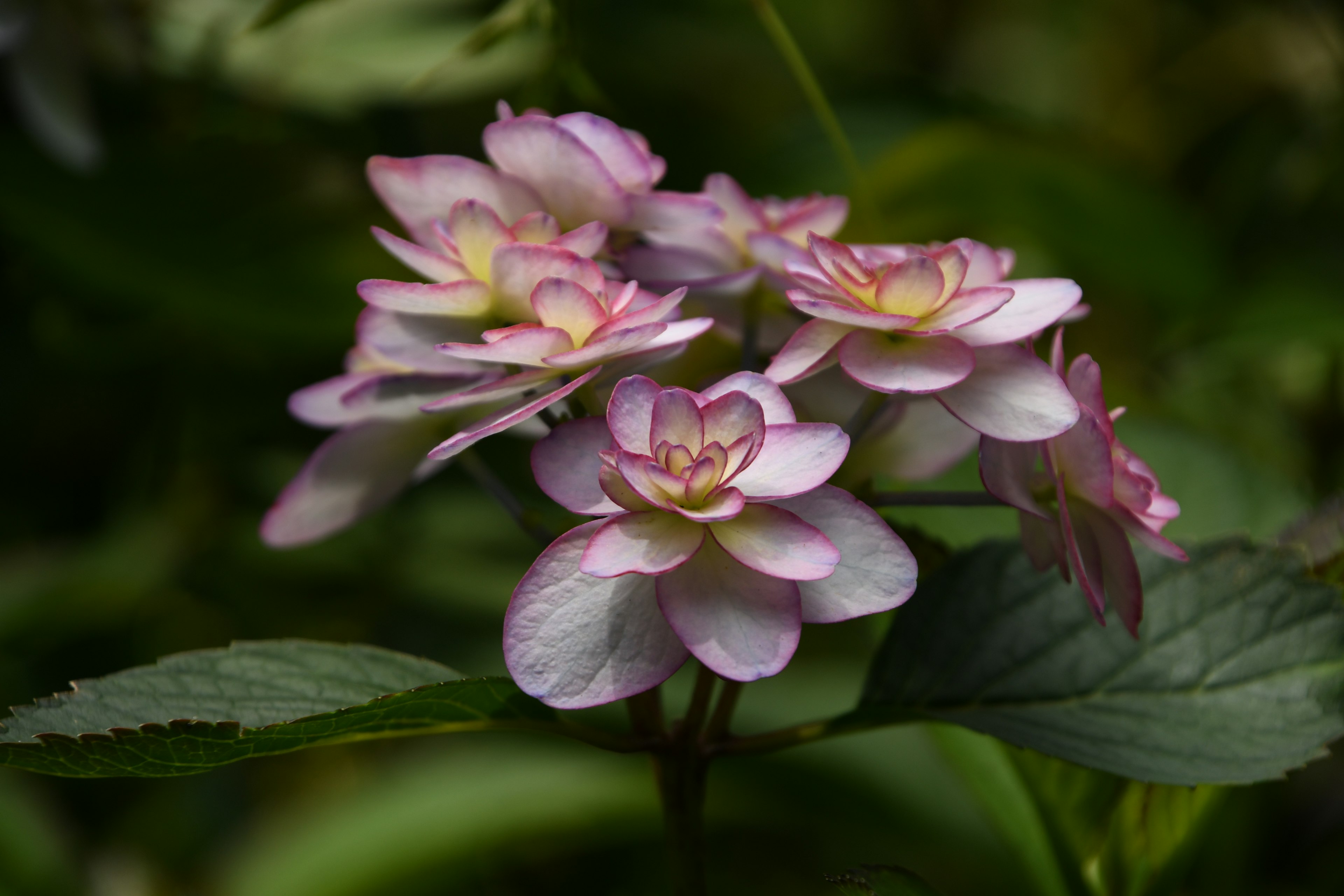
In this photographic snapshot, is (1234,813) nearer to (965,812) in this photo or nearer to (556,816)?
(965,812)

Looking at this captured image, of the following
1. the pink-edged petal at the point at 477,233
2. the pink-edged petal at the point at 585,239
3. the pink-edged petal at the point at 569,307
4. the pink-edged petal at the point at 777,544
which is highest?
the pink-edged petal at the point at 477,233

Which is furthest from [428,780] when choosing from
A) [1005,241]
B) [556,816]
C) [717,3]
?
[717,3]

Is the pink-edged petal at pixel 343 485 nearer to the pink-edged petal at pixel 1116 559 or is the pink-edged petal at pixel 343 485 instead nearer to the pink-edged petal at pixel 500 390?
the pink-edged petal at pixel 500 390

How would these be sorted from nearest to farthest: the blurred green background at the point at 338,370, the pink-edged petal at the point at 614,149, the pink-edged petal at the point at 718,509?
the pink-edged petal at the point at 718,509 → the pink-edged petal at the point at 614,149 → the blurred green background at the point at 338,370

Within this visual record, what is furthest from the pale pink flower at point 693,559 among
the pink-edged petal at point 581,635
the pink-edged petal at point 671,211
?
the pink-edged petal at point 671,211

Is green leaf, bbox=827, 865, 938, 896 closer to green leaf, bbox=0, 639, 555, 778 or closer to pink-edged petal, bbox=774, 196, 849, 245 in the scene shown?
green leaf, bbox=0, 639, 555, 778

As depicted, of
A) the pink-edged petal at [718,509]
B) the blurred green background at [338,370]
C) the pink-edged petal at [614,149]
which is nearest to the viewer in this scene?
the pink-edged petal at [718,509]

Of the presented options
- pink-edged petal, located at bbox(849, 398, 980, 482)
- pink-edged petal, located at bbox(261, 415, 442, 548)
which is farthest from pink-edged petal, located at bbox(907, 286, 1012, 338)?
pink-edged petal, located at bbox(261, 415, 442, 548)

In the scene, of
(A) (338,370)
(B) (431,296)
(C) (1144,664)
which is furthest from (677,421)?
(A) (338,370)
